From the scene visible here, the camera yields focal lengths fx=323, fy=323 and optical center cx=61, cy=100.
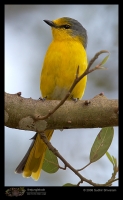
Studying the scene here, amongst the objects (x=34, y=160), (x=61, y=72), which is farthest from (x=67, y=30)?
(x=34, y=160)

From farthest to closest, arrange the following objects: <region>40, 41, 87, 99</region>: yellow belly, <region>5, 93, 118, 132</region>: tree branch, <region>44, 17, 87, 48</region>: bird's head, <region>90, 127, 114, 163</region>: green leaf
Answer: <region>44, 17, 87, 48</region>: bird's head → <region>40, 41, 87, 99</region>: yellow belly → <region>90, 127, 114, 163</region>: green leaf → <region>5, 93, 118, 132</region>: tree branch

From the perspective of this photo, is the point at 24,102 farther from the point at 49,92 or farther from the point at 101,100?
the point at 49,92

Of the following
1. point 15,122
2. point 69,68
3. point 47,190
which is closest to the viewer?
point 15,122

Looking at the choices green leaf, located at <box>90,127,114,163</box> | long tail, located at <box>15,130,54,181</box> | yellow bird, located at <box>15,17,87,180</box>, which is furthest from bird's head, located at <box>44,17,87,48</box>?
green leaf, located at <box>90,127,114,163</box>

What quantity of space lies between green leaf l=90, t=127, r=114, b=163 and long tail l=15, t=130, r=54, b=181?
33.5 inches

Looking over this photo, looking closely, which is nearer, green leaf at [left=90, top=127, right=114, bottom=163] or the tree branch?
the tree branch

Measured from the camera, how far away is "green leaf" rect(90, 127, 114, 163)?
7.04 ft

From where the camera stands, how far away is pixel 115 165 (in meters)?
2.00

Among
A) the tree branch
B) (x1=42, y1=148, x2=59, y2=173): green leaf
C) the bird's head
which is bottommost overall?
(x1=42, y1=148, x2=59, y2=173): green leaf

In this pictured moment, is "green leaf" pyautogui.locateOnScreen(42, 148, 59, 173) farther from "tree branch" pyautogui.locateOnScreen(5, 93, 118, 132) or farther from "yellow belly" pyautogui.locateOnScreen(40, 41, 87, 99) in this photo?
"yellow belly" pyautogui.locateOnScreen(40, 41, 87, 99)

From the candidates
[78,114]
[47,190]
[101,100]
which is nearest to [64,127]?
[78,114]

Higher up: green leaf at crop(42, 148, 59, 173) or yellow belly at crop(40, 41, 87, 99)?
yellow belly at crop(40, 41, 87, 99)

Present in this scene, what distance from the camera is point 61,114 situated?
2012mm

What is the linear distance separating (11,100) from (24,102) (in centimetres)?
8
